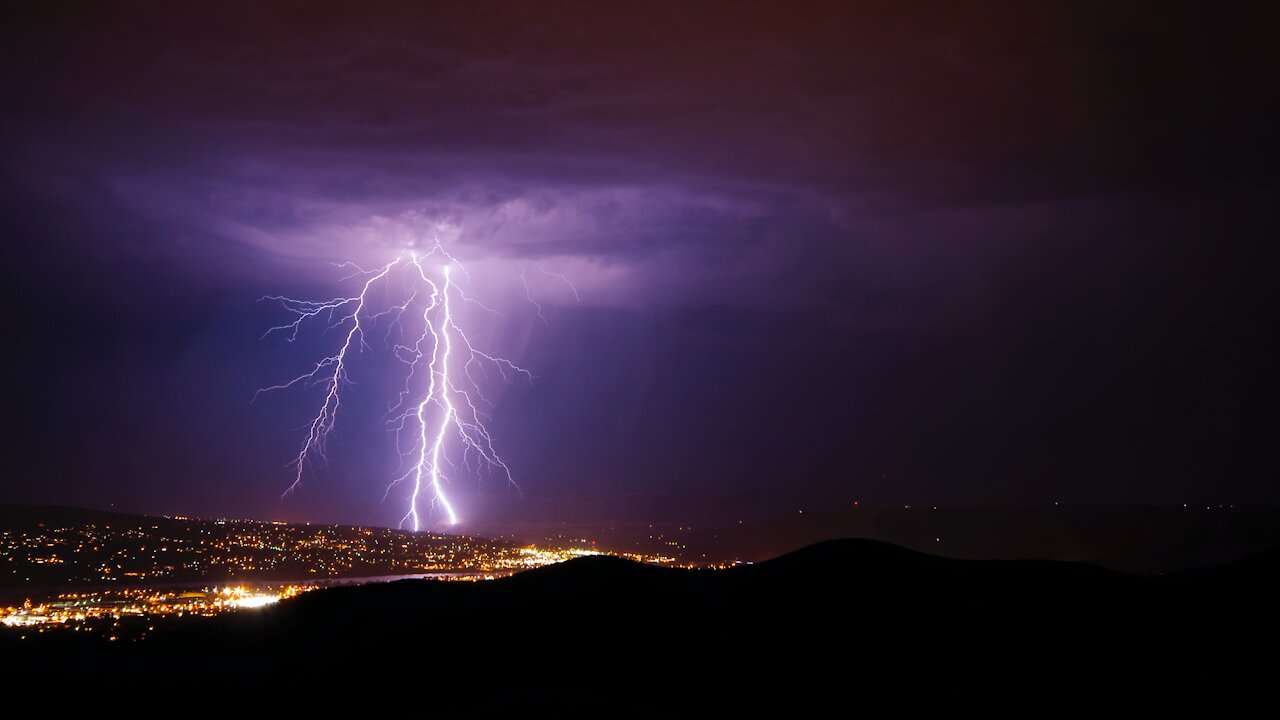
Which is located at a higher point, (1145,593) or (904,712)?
(1145,593)

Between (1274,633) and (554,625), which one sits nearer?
(1274,633)

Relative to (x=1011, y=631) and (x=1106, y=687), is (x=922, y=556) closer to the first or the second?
(x=1011, y=631)

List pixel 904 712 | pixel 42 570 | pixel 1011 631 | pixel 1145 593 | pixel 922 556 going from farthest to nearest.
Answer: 1. pixel 42 570
2. pixel 922 556
3. pixel 1145 593
4. pixel 1011 631
5. pixel 904 712

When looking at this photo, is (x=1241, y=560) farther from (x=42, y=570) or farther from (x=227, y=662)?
(x=42, y=570)

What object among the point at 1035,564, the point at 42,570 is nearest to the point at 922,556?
the point at 1035,564

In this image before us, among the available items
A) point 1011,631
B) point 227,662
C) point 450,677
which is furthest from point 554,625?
point 1011,631

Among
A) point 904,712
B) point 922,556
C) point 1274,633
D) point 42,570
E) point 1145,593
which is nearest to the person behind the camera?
point 904,712
